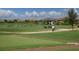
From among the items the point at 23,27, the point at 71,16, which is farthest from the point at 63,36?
the point at 23,27

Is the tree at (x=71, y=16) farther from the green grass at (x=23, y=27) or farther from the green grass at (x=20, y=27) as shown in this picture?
the green grass at (x=20, y=27)

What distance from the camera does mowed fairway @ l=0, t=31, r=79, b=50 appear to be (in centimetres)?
308

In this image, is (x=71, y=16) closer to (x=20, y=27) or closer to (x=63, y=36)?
(x=63, y=36)

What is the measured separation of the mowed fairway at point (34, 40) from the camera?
3.08m

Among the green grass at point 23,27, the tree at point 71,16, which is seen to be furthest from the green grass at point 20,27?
the tree at point 71,16

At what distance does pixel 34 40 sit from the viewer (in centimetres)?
309

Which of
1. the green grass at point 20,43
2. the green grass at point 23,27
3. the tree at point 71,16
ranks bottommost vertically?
the green grass at point 20,43

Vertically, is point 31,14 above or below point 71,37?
above
